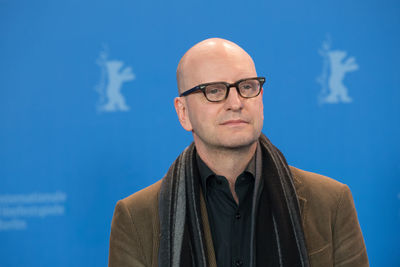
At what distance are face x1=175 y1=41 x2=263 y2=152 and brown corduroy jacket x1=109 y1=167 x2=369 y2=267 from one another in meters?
0.24

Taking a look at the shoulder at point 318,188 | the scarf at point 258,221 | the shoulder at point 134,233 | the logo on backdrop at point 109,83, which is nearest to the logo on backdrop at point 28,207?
the logo on backdrop at point 109,83

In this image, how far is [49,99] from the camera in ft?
7.04

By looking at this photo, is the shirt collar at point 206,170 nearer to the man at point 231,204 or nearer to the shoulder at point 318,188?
the man at point 231,204

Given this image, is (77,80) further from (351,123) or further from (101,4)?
(351,123)

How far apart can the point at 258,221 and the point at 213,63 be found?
52cm

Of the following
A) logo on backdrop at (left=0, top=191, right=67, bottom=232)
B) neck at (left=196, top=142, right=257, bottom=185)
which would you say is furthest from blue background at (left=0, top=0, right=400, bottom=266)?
neck at (left=196, top=142, right=257, bottom=185)

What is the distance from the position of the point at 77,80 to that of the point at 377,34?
1578mm

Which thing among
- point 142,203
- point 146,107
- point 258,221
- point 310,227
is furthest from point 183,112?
point 146,107

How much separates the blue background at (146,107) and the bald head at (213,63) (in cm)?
76

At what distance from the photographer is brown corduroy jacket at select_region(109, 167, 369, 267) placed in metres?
1.34

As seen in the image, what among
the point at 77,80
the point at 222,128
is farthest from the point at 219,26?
the point at 222,128

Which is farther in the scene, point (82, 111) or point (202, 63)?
point (82, 111)

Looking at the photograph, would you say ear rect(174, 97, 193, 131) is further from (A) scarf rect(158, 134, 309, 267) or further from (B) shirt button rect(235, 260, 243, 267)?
(B) shirt button rect(235, 260, 243, 267)

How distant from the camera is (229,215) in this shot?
1.37 meters
